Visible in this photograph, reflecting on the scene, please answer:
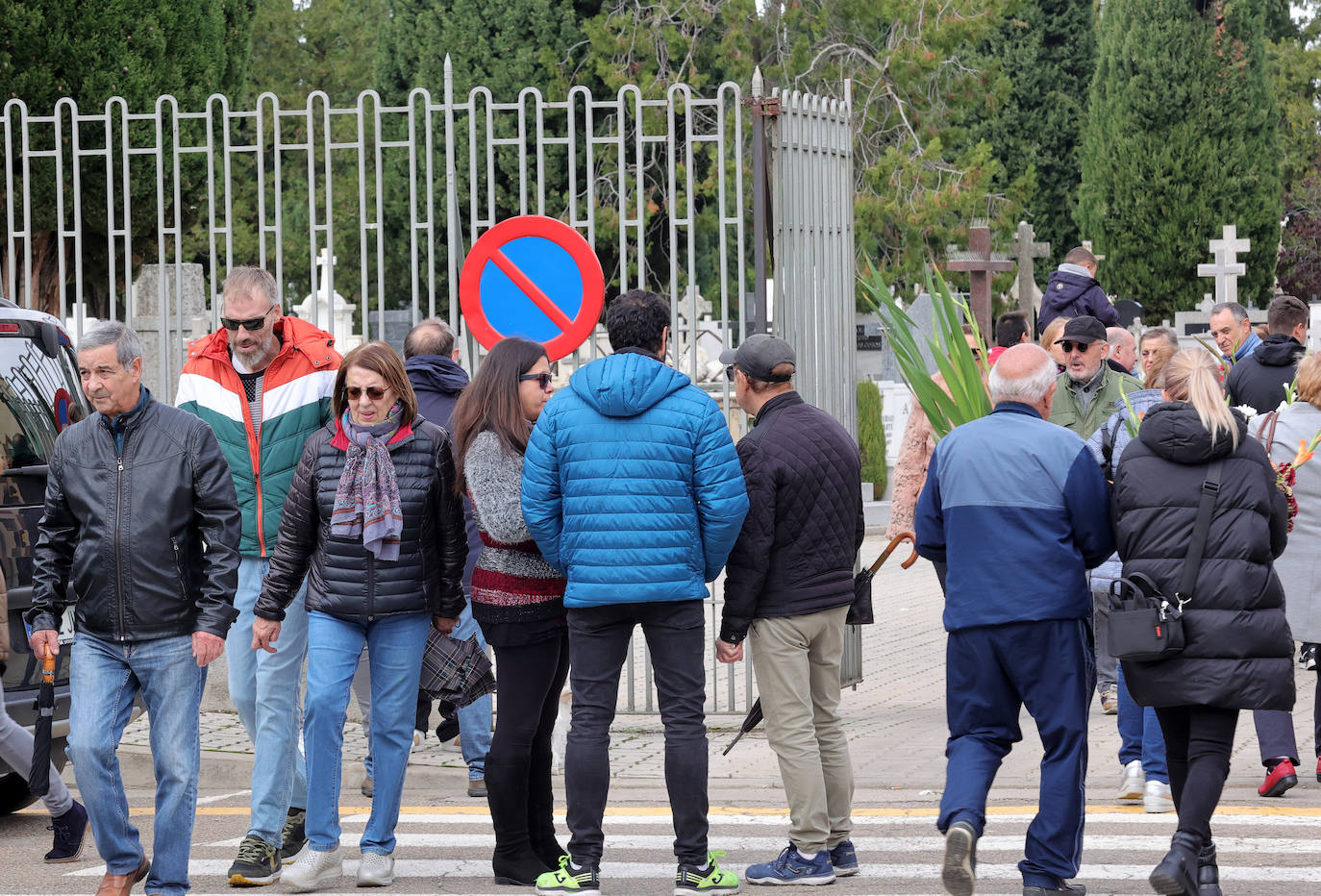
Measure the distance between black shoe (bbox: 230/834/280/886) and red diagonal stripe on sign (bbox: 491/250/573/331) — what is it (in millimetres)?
2975

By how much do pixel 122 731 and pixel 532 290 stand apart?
3250 mm

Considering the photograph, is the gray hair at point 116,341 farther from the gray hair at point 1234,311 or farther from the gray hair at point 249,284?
the gray hair at point 1234,311

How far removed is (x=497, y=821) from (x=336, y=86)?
4162 centimetres

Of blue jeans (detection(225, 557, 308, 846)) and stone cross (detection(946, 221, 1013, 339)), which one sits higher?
stone cross (detection(946, 221, 1013, 339))

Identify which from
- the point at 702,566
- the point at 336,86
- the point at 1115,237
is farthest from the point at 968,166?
the point at 702,566

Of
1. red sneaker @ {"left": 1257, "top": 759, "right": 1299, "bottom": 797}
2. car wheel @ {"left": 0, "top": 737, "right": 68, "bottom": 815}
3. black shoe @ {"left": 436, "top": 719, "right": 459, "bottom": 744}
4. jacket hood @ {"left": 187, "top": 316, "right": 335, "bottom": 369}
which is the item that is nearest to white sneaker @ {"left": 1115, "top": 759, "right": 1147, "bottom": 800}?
red sneaker @ {"left": 1257, "top": 759, "right": 1299, "bottom": 797}

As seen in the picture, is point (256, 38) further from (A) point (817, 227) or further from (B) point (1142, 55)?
(A) point (817, 227)

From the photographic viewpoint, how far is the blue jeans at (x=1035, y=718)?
5.29m

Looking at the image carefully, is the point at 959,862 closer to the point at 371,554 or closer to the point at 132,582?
the point at 371,554

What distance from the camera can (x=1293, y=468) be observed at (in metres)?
6.99

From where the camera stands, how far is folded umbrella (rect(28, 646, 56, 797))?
5438mm

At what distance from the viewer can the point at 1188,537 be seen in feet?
17.4

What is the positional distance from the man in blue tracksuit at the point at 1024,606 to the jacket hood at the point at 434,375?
2.62m

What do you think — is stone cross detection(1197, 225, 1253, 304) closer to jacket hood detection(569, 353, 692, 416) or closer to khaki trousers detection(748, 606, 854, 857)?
khaki trousers detection(748, 606, 854, 857)
